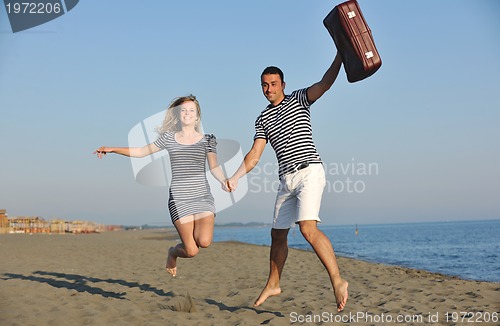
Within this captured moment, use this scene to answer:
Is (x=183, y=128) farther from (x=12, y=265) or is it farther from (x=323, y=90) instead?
(x=12, y=265)

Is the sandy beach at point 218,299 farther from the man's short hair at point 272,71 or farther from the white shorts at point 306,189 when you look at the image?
the man's short hair at point 272,71

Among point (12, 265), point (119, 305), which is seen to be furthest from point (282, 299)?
point (12, 265)

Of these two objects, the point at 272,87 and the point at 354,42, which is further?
the point at 272,87

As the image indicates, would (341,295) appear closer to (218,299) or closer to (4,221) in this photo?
Result: (218,299)

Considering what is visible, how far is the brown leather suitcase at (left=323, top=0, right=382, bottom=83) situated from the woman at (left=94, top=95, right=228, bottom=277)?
7.17 feet

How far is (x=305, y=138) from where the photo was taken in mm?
4953

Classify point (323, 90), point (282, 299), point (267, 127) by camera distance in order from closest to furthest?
point (323, 90)
point (267, 127)
point (282, 299)

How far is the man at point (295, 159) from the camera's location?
15.9ft

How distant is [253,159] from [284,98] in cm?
73

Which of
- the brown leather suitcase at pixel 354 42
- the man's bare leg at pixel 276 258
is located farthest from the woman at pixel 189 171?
the brown leather suitcase at pixel 354 42

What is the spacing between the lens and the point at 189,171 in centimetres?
602

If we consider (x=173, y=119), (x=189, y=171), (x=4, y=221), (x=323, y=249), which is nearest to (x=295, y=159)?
(x=323, y=249)

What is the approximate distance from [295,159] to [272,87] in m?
0.80

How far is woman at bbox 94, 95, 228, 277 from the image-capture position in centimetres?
602
